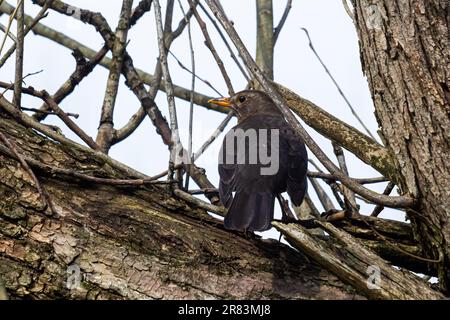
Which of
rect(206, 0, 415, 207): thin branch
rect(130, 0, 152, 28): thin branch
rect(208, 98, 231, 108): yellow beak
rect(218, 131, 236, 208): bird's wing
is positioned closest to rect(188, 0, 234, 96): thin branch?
rect(218, 131, 236, 208): bird's wing

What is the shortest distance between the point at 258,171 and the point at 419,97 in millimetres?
1367

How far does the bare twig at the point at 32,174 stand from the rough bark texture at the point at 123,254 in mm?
29

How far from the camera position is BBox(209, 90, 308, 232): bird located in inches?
159

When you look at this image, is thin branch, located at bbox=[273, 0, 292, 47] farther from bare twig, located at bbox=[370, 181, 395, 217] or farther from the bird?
bare twig, located at bbox=[370, 181, 395, 217]

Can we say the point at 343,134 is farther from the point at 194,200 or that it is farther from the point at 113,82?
the point at 113,82

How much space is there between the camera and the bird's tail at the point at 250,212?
148 inches

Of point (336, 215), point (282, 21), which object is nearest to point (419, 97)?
point (336, 215)

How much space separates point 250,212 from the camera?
399 cm

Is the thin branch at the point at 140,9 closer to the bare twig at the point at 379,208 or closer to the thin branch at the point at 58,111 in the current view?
the thin branch at the point at 58,111

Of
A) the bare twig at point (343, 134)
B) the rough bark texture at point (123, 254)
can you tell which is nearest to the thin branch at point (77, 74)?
the bare twig at point (343, 134)

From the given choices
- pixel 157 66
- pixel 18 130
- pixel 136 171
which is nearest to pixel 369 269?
pixel 136 171

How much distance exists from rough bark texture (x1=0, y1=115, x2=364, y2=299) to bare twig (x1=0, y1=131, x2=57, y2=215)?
0.09ft

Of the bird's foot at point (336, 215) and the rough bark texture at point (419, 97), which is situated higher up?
the rough bark texture at point (419, 97)

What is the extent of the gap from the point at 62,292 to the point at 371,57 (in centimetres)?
186
